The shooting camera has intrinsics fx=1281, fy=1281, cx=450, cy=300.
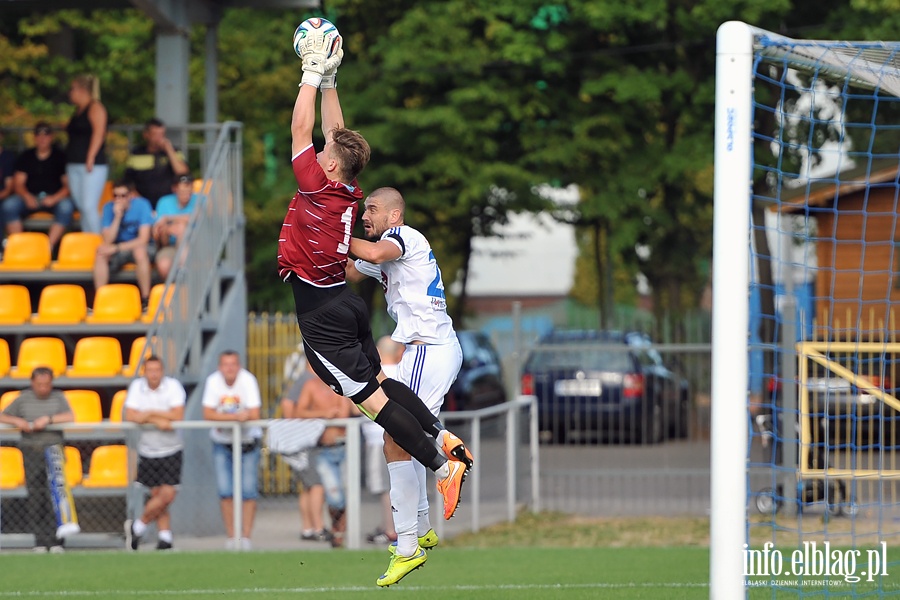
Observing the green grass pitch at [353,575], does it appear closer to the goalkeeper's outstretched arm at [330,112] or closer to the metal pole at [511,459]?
the metal pole at [511,459]

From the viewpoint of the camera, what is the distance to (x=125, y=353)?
1599 cm

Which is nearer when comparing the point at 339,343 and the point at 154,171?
the point at 339,343

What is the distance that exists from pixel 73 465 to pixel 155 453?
1027mm

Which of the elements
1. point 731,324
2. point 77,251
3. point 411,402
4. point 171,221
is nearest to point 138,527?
point 171,221

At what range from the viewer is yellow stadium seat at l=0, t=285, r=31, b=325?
51.8 feet

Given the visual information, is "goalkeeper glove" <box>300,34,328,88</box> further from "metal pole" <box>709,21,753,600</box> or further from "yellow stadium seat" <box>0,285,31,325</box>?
"yellow stadium seat" <box>0,285,31,325</box>

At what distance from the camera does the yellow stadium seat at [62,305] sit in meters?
15.6

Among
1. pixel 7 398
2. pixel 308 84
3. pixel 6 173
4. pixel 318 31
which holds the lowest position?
pixel 7 398

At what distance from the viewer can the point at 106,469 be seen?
13539mm

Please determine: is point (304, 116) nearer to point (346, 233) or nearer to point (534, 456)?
point (346, 233)

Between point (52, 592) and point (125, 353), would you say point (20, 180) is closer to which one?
point (125, 353)

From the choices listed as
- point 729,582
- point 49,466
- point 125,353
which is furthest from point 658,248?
point 729,582

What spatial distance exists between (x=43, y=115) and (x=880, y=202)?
1651 cm

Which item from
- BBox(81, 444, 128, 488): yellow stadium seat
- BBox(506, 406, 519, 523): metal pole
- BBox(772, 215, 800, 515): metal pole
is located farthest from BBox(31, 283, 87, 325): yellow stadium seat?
BBox(772, 215, 800, 515): metal pole
